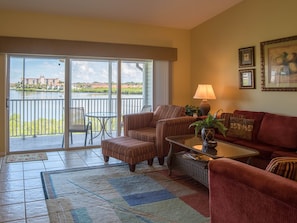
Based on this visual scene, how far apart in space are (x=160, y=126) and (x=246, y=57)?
6.09 feet

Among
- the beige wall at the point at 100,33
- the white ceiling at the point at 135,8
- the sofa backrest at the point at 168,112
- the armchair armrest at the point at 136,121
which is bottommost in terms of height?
the armchair armrest at the point at 136,121

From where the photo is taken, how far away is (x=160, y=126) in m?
4.04

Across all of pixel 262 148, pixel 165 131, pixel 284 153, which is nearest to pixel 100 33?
pixel 165 131

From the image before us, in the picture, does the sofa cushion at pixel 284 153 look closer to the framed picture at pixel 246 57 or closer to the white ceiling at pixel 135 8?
the framed picture at pixel 246 57

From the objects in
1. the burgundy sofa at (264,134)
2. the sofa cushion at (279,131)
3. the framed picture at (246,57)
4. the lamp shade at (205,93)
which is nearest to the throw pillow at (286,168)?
the burgundy sofa at (264,134)

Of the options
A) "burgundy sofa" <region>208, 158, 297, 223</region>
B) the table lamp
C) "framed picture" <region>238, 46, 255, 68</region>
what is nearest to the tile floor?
"burgundy sofa" <region>208, 158, 297, 223</region>

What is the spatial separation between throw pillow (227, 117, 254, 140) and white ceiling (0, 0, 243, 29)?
2.03 m

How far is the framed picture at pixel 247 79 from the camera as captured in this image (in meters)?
4.41

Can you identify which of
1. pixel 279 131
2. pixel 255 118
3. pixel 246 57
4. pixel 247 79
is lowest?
pixel 279 131

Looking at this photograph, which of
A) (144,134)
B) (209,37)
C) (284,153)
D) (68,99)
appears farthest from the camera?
(209,37)

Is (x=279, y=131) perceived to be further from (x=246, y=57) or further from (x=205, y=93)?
(x=205, y=93)

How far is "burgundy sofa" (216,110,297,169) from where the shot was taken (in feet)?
10.8

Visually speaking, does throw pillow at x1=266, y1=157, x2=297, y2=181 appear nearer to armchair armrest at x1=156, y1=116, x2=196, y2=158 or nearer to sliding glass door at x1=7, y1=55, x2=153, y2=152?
armchair armrest at x1=156, y1=116, x2=196, y2=158

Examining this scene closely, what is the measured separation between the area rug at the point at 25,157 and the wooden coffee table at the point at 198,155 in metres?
2.26
